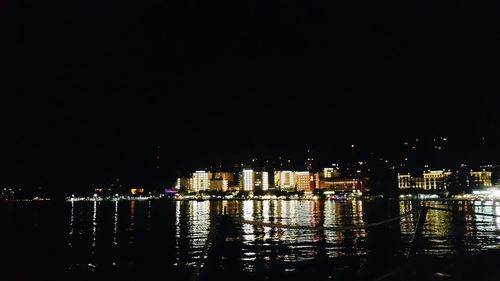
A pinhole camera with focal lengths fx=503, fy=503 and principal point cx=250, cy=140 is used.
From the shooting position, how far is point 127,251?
26531mm

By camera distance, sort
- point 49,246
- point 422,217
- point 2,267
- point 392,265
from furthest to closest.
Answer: point 49,246 → point 2,267 → point 392,265 → point 422,217

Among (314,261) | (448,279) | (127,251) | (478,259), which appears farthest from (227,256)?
(448,279)

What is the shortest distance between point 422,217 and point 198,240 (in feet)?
71.7

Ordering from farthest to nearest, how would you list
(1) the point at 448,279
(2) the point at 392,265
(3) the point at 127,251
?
(3) the point at 127,251
(2) the point at 392,265
(1) the point at 448,279

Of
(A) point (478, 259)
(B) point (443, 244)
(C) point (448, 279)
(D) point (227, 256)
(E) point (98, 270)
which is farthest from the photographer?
(B) point (443, 244)

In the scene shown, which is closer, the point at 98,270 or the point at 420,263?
the point at 420,263

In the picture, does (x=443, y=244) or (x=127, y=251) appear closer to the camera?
(x=443, y=244)

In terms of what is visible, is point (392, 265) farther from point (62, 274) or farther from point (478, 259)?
point (62, 274)

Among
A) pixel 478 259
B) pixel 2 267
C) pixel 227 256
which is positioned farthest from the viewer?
pixel 227 256

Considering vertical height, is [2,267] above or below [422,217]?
below

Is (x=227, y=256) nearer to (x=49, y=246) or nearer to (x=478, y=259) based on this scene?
(x=478, y=259)

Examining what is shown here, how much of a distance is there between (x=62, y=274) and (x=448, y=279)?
13.5 meters

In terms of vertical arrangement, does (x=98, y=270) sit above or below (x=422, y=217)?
below

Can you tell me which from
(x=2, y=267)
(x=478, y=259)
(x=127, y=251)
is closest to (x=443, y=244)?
(x=478, y=259)
